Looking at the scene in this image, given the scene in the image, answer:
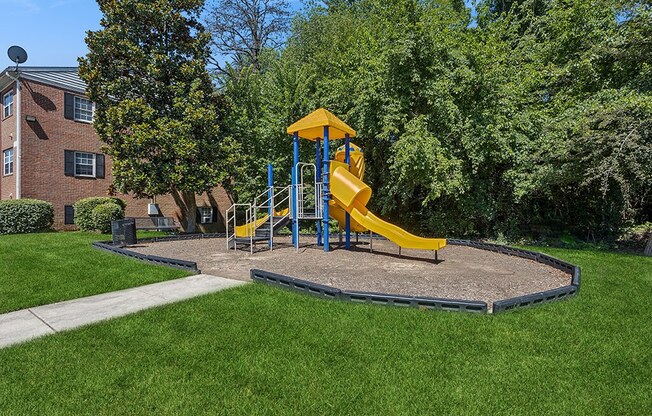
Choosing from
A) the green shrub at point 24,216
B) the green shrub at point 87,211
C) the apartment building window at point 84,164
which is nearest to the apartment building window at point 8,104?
the apartment building window at point 84,164

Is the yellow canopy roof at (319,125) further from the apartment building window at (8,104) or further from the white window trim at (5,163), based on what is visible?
the apartment building window at (8,104)

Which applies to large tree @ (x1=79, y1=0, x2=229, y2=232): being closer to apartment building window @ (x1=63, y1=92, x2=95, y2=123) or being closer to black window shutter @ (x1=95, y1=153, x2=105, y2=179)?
apartment building window @ (x1=63, y1=92, x2=95, y2=123)

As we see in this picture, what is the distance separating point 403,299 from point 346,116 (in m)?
11.8

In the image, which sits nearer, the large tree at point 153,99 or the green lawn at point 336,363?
the green lawn at point 336,363

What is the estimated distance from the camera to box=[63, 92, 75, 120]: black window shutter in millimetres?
17641

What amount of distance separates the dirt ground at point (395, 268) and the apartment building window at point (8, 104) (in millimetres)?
12296

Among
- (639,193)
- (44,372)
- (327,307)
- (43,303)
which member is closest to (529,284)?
(327,307)

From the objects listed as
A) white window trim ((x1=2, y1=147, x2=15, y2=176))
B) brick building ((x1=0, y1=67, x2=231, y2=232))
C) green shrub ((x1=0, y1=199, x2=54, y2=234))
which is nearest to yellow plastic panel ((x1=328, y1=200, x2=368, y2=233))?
green shrub ((x1=0, y1=199, x2=54, y2=234))

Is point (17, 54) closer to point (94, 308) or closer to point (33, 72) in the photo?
point (33, 72)

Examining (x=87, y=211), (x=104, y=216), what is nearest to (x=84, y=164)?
(x=87, y=211)

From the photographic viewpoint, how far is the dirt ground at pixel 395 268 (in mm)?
6231

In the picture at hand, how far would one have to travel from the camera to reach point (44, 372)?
3.19 meters

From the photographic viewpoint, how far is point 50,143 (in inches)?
675

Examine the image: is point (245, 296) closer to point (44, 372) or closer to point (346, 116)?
point (44, 372)
